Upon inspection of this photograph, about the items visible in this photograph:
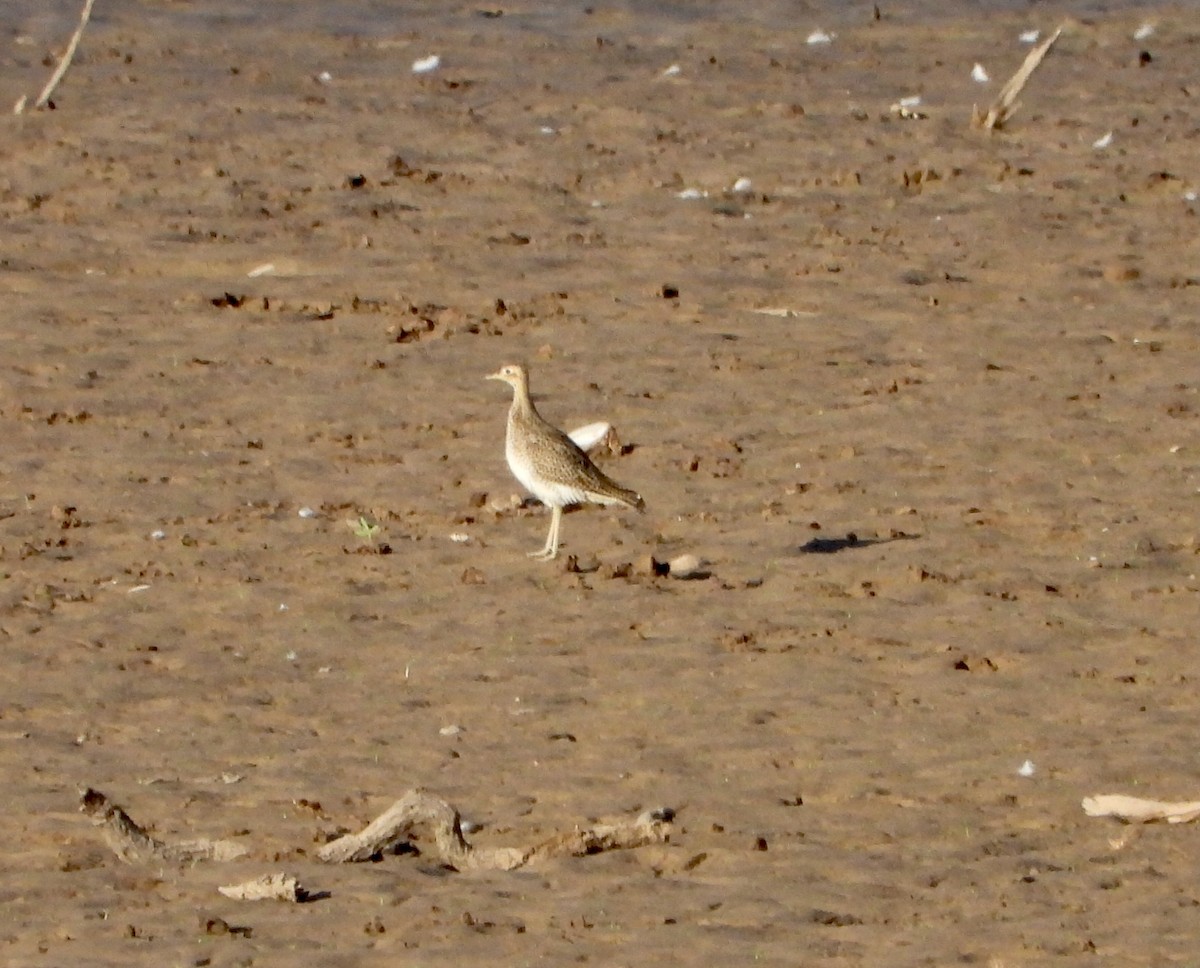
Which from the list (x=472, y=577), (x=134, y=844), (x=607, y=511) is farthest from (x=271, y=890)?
(x=607, y=511)

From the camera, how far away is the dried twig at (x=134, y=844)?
743cm

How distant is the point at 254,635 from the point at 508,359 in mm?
4146

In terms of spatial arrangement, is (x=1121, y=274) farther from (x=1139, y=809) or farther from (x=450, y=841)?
(x=450, y=841)

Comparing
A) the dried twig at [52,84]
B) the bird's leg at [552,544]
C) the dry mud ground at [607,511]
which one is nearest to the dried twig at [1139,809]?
the dry mud ground at [607,511]

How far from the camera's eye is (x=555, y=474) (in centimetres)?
1090

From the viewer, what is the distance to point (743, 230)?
16.5m

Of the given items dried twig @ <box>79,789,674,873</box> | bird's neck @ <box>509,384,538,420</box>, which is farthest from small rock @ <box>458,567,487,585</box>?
dried twig @ <box>79,789,674,873</box>

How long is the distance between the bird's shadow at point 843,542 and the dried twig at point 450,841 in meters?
3.45

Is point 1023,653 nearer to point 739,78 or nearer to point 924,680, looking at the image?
point 924,680

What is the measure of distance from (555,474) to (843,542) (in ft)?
4.16

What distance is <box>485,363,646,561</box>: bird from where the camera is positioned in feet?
35.7

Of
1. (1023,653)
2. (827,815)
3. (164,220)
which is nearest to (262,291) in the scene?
(164,220)

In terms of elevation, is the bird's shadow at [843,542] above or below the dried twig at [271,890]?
below

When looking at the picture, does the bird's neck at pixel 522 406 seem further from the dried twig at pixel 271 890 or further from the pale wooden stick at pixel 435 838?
the dried twig at pixel 271 890
